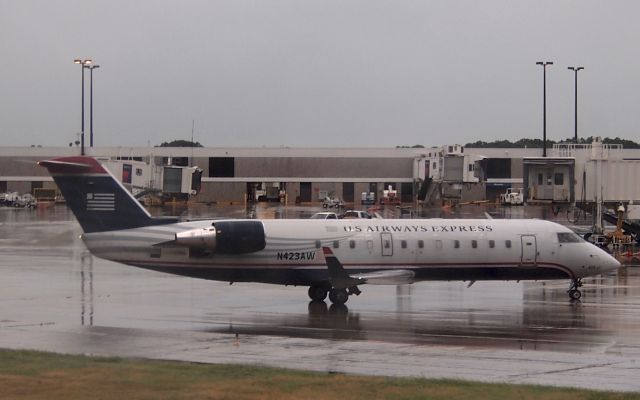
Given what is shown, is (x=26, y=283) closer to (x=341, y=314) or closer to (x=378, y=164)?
(x=341, y=314)

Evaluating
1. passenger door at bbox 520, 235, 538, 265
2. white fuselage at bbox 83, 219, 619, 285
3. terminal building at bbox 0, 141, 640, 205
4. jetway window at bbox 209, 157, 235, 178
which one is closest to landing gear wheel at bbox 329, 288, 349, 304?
white fuselage at bbox 83, 219, 619, 285

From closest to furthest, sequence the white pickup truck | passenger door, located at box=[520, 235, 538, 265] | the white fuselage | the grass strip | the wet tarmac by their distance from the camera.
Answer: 1. the grass strip
2. the wet tarmac
3. the white fuselage
4. passenger door, located at box=[520, 235, 538, 265]
5. the white pickup truck

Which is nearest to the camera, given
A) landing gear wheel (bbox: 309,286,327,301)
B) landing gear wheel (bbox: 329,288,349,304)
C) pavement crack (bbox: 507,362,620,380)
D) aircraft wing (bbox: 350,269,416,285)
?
pavement crack (bbox: 507,362,620,380)

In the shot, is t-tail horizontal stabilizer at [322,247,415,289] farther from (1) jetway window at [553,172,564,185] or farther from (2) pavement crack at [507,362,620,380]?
(1) jetway window at [553,172,564,185]

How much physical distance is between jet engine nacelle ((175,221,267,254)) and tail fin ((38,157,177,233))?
182cm

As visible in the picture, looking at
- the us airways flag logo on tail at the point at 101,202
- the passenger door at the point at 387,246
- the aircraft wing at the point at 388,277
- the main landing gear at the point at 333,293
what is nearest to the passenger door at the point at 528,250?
the aircraft wing at the point at 388,277

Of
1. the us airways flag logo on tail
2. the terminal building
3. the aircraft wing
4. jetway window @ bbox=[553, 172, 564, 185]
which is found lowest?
the aircraft wing

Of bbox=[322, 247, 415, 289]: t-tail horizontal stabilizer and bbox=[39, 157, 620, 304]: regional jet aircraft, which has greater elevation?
bbox=[39, 157, 620, 304]: regional jet aircraft

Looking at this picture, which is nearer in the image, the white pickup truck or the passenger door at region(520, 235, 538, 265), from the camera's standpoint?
the passenger door at region(520, 235, 538, 265)

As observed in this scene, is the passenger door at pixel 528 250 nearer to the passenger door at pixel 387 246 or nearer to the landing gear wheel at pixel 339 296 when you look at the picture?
the passenger door at pixel 387 246

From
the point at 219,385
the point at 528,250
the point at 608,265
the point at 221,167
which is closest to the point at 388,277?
the point at 528,250

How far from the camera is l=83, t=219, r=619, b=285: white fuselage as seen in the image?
104ft

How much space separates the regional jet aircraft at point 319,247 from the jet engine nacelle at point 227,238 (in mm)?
31

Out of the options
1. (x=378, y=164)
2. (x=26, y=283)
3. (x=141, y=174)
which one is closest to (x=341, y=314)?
(x=26, y=283)
